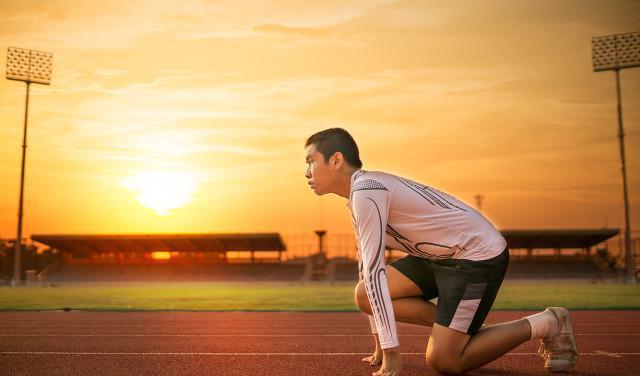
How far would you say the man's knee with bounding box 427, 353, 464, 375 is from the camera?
5.22 meters

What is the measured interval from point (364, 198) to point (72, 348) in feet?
16.0

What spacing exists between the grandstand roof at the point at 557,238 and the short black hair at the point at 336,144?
199 feet

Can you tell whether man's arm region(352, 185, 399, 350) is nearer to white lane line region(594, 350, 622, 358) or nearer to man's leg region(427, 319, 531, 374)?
man's leg region(427, 319, 531, 374)

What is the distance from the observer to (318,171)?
512cm

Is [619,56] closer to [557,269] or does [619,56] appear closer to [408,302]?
[557,269]

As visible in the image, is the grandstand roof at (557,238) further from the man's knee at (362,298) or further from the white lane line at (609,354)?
the man's knee at (362,298)

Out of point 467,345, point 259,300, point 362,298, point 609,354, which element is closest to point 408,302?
point 362,298

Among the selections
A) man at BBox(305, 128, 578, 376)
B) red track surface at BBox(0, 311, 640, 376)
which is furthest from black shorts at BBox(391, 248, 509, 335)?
red track surface at BBox(0, 311, 640, 376)

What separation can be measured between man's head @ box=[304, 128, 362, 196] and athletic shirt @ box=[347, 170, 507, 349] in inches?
6.0

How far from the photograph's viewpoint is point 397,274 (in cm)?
593

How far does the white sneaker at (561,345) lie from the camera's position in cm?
564

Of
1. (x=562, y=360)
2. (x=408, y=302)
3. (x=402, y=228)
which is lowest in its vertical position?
(x=562, y=360)

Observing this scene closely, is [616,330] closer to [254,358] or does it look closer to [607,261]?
[254,358]

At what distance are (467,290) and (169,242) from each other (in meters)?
66.8
